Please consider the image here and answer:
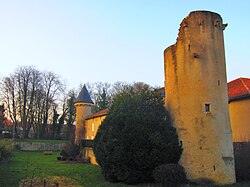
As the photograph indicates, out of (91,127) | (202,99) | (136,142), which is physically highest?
(202,99)

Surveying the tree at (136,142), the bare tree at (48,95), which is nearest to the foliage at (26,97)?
the bare tree at (48,95)

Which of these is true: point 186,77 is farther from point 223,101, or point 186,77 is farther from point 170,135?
point 170,135

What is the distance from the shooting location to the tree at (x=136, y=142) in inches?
511

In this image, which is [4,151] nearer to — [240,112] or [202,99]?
[202,99]

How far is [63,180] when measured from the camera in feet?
45.1

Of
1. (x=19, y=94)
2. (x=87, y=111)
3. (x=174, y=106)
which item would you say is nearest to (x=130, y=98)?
(x=174, y=106)

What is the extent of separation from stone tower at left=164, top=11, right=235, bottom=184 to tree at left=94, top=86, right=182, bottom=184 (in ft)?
2.81

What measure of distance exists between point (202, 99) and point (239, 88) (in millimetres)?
8863

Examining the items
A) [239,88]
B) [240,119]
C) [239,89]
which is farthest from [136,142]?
[239,88]

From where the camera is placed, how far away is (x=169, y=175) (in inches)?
466

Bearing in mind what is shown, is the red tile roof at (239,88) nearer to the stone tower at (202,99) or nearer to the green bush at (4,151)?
the stone tower at (202,99)

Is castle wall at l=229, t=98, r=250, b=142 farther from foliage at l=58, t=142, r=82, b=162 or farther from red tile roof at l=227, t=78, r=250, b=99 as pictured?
foliage at l=58, t=142, r=82, b=162

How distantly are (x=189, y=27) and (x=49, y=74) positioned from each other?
126ft

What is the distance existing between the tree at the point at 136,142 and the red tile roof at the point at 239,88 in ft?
27.1
